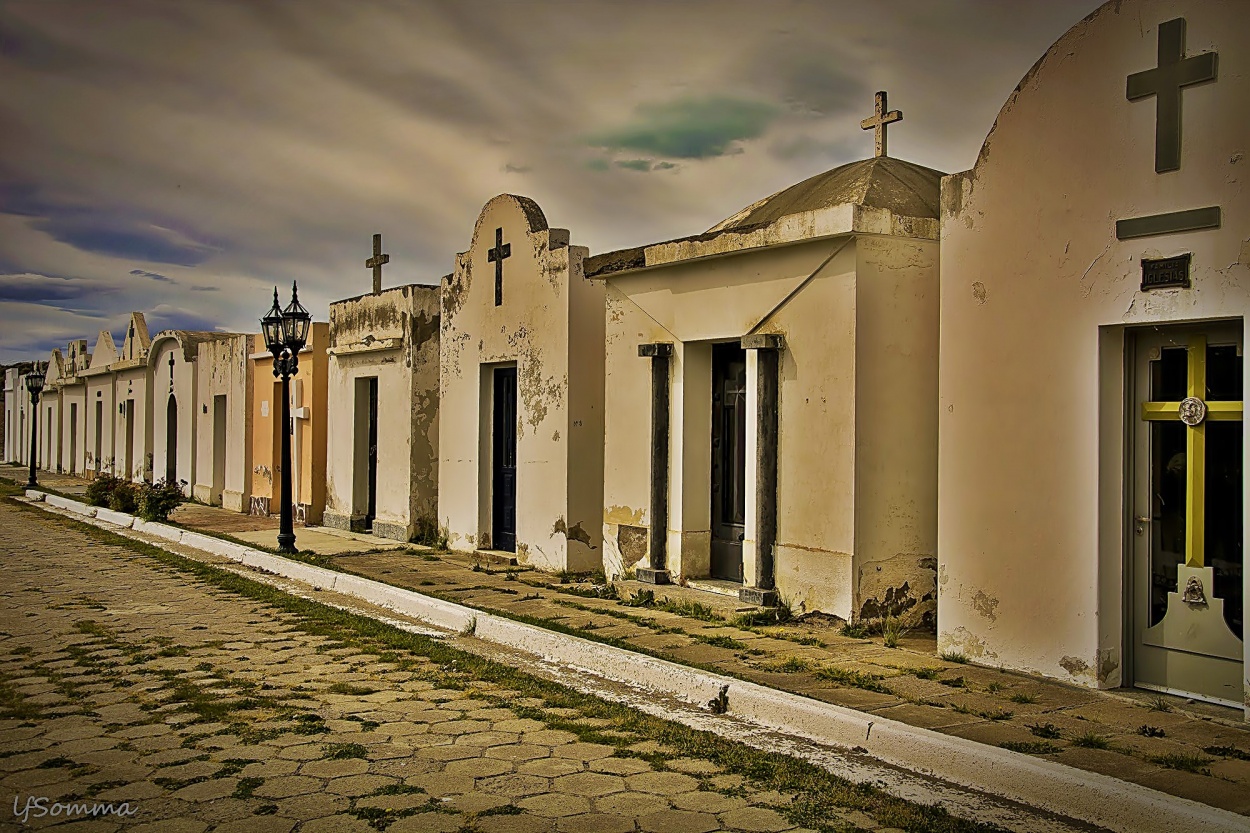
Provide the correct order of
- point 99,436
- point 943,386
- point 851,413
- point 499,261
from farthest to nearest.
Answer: point 99,436 < point 499,261 < point 851,413 < point 943,386

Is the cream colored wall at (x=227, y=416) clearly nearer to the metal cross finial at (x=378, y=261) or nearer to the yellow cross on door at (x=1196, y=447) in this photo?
the metal cross finial at (x=378, y=261)

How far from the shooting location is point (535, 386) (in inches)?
→ 471

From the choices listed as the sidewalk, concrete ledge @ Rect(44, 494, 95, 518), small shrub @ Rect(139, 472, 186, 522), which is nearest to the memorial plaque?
the sidewalk

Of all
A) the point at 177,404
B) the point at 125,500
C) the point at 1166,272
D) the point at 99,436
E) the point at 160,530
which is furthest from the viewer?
the point at 99,436

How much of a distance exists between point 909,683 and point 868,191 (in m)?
4.10

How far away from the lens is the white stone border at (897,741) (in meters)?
4.04

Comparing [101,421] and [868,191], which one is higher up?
[868,191]

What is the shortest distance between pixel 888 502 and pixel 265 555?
782 centimetres

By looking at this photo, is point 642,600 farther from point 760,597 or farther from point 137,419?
point 137,419

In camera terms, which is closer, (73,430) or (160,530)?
(160,530)

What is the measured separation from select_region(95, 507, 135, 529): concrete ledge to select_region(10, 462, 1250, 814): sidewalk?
9.46m

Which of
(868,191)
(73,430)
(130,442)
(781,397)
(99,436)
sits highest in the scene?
(868,191)

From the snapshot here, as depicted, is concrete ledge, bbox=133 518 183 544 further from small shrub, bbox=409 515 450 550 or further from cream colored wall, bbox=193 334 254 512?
small shrub, bbox=409 515 450 550

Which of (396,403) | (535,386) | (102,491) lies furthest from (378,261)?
(102,491)
